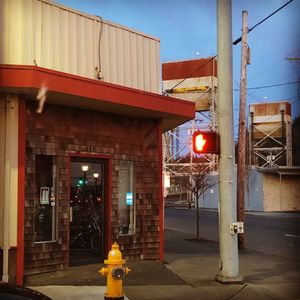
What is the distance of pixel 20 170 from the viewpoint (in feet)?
31.1

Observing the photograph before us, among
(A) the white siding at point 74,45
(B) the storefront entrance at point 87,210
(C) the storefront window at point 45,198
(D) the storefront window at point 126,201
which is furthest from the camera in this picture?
(D) the storefront window at point 126,201

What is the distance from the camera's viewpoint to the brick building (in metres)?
9.38

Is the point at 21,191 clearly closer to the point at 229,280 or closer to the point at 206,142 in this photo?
the point at 206,142

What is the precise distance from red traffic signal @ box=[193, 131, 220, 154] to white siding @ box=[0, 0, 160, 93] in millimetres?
2704

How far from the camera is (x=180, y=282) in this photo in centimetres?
955

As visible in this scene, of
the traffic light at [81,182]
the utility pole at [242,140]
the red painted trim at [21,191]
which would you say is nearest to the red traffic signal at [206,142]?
the traffic light at [81,182]

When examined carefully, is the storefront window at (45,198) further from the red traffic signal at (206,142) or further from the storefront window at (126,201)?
the red traffic signal at (206,142)

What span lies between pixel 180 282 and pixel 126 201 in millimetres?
2723

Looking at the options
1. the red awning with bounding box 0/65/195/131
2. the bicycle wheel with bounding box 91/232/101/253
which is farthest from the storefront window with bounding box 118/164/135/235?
the red awning with bounding box 0/65/195/131

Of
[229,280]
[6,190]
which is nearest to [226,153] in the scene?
[229,280]

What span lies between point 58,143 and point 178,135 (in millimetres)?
54317

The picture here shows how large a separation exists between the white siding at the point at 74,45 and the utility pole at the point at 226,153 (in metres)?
2.65

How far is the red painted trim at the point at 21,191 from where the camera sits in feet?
30.6

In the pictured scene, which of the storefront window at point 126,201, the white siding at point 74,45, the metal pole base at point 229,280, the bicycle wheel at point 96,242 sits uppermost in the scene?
the white siding at point 74,45
